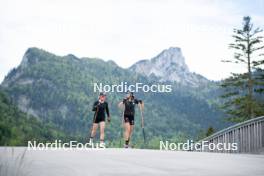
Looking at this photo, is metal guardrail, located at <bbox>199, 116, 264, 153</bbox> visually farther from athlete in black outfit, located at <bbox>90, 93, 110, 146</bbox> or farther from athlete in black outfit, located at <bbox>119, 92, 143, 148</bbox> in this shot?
athlete in black outfit, located at <bbox>90, 93, 110, 146</bbox>

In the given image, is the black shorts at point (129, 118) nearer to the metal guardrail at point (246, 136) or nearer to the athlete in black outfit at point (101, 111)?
the athlete in black outfit at point (101, 111)

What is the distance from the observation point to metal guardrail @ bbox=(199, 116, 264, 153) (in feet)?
45.0

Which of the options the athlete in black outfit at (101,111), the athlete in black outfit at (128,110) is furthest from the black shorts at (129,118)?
the athlete in black outfit at (101,111)

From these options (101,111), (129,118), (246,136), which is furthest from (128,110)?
(246,136)

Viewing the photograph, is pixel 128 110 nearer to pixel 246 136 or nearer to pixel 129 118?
pixel 129 118

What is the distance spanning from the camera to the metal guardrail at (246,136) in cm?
1371

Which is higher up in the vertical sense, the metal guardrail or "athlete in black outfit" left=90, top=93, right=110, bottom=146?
"athlete in black outfit" left=90, top=93, right=110, bottom=146

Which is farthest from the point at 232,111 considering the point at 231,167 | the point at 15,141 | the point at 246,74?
the point at 15,141

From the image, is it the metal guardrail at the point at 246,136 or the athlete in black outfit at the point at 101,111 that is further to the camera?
the athlete in black outfit at the point at 101,111

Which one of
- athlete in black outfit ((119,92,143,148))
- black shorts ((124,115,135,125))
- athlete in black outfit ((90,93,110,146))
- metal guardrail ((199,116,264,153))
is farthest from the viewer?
athlete in black outfit ((90,93,110,146))

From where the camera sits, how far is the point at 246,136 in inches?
566

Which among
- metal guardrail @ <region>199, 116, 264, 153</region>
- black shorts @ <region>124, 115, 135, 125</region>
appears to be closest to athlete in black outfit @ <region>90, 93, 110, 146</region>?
black shorts @ <region>124, 115, 135, 125</region>

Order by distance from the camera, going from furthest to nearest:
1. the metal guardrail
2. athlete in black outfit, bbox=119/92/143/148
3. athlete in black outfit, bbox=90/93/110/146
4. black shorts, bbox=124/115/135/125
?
athlete in black outfit, bbox=90/93/110/146 → black shorts, bbox=124/115/135/125 → athlete in black outfit, bbox=119/92/143/148 → the metal guardrail

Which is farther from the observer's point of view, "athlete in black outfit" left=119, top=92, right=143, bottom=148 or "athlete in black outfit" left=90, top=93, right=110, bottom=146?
"athlete in black outfit" left=90, top=93, right=110, bottom=146
